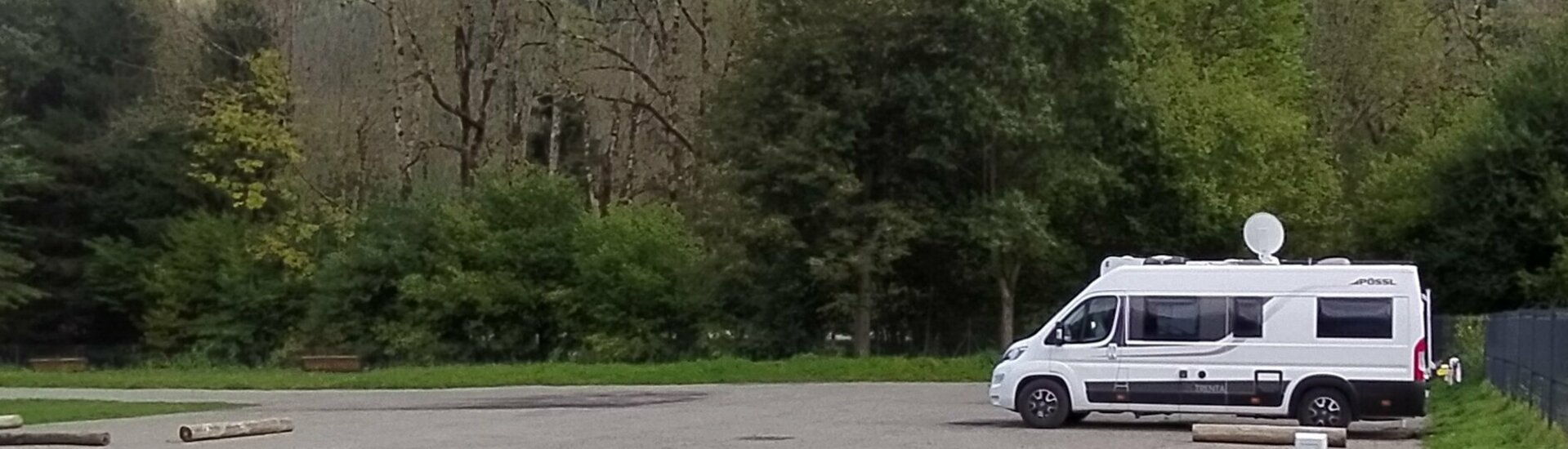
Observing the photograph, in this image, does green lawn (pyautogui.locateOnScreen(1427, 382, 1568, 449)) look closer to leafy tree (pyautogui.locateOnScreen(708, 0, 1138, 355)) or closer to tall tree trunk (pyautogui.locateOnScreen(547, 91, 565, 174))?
leafy tree (pyautogui.locateOnScreen(708, 0, 1138, 355))

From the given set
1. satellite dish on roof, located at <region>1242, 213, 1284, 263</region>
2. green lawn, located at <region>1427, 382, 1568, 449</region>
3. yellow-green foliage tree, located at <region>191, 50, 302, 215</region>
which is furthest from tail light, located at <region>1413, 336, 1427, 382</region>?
yellow-green foliage tree, located at <region>191, 50, 302, 215</region>

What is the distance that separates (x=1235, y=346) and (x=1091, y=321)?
184cm

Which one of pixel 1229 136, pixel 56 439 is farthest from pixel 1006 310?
pixel 56 439

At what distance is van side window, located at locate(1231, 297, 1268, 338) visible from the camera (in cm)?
2458

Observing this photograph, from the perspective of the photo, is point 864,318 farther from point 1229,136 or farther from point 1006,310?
point 1229,136

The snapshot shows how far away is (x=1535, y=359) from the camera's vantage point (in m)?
22.5

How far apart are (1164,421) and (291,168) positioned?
39.3 m

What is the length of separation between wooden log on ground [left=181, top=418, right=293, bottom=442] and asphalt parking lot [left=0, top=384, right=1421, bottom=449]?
135 millimetres

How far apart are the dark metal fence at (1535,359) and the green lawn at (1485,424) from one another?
0.19 meters

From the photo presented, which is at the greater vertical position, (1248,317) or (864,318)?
(864,318)

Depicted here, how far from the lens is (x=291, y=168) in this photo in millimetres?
60375

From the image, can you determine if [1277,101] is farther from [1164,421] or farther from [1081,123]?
[1164,421]

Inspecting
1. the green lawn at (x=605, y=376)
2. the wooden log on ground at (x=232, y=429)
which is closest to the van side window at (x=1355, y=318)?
the wooden log on ground at (x=232, y=429)

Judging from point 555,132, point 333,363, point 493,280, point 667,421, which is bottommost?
point 667,421
